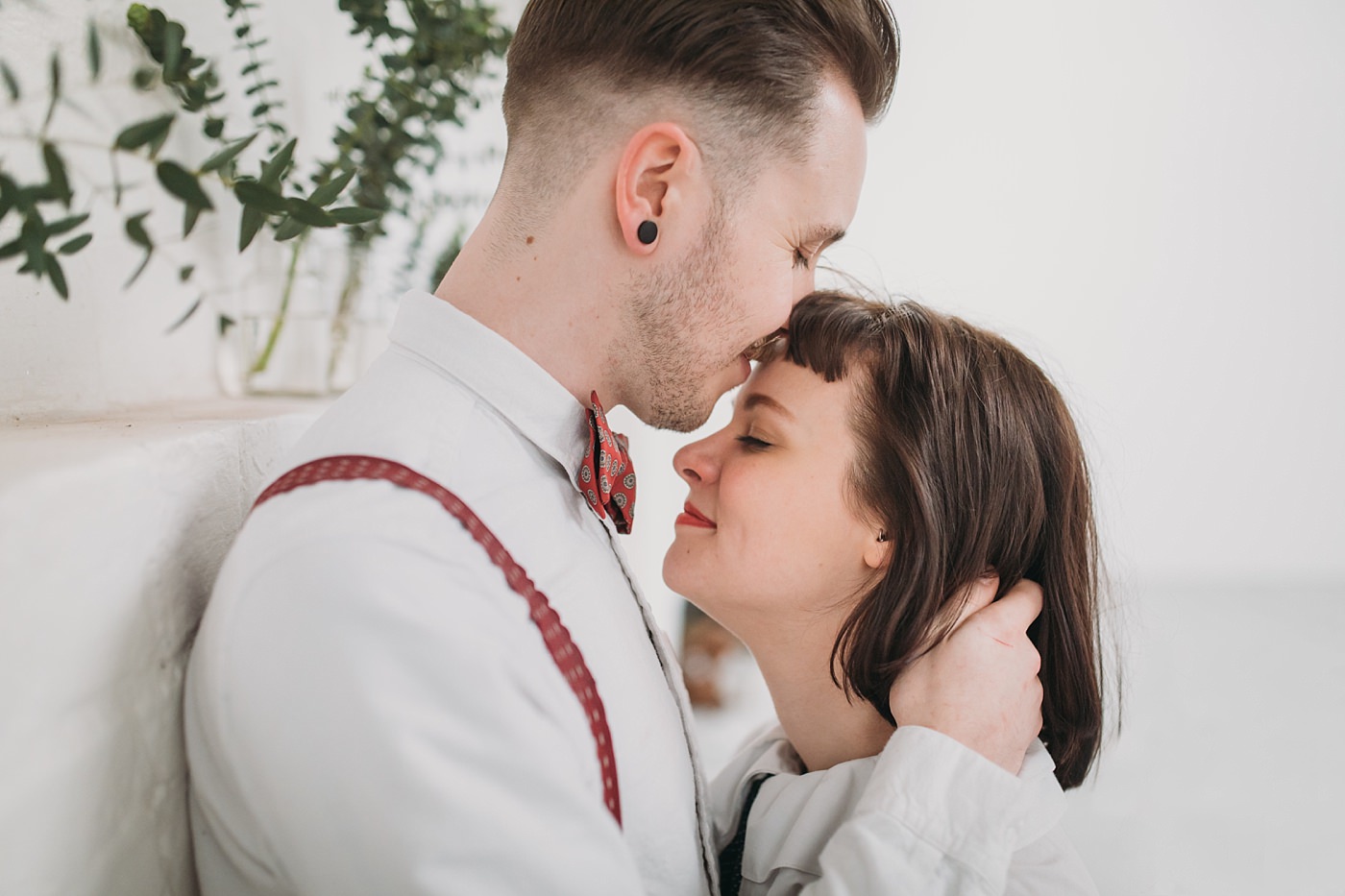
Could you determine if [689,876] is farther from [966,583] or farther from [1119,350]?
[1119,350]

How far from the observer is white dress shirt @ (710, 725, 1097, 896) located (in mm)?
937

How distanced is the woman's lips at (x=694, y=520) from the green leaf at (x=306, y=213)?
63 cm

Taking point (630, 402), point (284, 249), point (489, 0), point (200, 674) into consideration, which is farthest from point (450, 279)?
point (489, 0)

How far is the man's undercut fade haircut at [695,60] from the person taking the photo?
1.02 meters

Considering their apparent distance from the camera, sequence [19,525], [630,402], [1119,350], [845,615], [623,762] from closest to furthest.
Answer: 1. [19,525]
2. [623,762]
3. [630,402]
4. [845,615]
5. [1119,350]

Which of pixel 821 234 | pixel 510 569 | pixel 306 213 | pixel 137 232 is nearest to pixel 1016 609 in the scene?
pixel 821 234

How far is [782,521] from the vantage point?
1202mm

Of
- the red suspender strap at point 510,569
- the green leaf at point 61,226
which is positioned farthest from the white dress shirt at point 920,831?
the green leaf at point 61,226

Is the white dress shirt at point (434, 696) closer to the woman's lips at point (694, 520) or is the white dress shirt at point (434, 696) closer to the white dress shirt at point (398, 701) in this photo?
the white dress shirt at point (398, 701)

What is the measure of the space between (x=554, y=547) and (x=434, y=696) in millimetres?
252

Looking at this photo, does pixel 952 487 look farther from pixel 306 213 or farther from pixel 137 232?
pixel 137 232

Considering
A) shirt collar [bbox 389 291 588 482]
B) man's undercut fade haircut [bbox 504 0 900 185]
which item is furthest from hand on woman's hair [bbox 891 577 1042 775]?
man's undercut fade haircut [bbox 504 0 900 185]

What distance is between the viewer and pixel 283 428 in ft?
3.67

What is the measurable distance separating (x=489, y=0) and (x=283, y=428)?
6.24 ft
